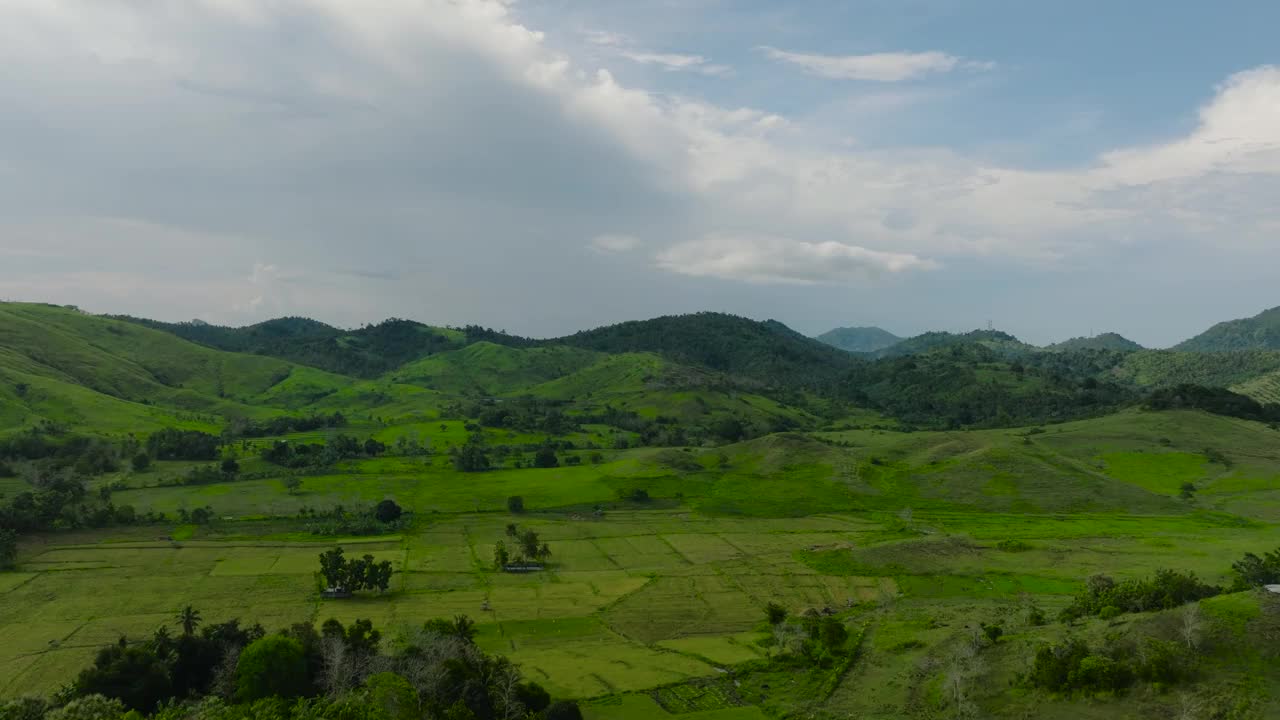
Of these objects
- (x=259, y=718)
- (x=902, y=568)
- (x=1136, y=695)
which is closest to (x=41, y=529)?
(x=259, y=718)

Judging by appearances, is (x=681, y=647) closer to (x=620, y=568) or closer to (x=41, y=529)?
(x=620, y=568)

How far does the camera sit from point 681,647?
62.8 metres

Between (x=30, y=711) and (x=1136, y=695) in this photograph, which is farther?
(x=1136, y=695)

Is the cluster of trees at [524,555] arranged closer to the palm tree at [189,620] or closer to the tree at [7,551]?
the palm tree at [189,620]

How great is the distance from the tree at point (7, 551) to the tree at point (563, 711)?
70.9m

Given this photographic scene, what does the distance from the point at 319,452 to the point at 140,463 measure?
3148 centimetres

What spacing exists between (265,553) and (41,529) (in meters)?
30.3

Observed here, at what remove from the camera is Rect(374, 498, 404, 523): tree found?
110 m

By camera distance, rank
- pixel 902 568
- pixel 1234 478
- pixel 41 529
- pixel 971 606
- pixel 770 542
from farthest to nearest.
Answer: pixel 1234 478
pixel 770 542
pixel 41 529
pixel 902 568
pixel 971 606

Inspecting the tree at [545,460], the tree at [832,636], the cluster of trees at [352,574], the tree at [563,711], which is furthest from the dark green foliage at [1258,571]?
the tree at [545,460]

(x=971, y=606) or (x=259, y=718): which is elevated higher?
(x=259, y=718)

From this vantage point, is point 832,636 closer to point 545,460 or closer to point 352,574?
point 352,574

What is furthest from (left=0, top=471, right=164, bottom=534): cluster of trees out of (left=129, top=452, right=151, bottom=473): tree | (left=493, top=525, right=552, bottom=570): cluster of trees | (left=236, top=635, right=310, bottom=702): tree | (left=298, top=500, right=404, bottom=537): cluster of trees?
(left=236, top=635, right=310, bottom=702): tree

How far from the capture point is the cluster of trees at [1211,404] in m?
193
